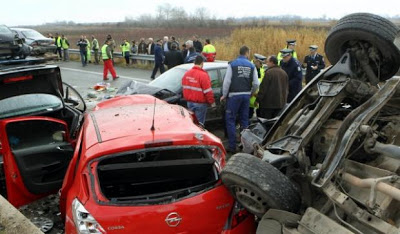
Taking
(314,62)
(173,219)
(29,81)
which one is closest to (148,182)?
(173,219)

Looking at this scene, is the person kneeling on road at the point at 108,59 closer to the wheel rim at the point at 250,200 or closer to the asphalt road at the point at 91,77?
the asphalt road at the point at 91,77

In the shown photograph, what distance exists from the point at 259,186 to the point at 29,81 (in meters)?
3.29

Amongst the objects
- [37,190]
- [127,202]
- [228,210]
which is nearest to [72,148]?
[37,190]

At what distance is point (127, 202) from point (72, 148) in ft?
5.82

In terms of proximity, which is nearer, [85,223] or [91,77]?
[85,223]

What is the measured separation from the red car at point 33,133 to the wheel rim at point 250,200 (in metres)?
2.22

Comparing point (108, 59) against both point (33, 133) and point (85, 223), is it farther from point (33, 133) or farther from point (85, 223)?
point (85, 223)

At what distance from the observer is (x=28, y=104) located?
471 centimetres

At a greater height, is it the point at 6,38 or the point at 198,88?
the point at 6,38

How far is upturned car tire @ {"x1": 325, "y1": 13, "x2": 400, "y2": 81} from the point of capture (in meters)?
3.79

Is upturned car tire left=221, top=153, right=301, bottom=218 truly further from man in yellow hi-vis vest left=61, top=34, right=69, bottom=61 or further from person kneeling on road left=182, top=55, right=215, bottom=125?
man in yellow hi-vis vest left=61, top=34, right=69, bottom=61

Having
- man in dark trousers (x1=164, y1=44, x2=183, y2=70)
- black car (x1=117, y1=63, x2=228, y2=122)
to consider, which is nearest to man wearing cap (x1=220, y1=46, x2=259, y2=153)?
black car (x1=117, y1=63, x2=228, y2=122)

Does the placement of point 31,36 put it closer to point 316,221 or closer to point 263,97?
point 263,97

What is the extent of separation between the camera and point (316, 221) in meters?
2.63
